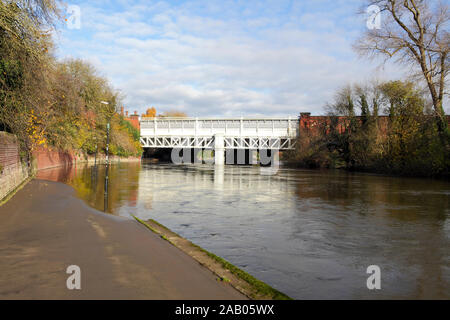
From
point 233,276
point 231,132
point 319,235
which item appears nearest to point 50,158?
point 319,235

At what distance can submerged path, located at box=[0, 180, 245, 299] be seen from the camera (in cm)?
482

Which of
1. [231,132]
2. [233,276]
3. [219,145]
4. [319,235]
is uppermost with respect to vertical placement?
[231,132]

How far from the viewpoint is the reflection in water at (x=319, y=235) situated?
612 centimetres

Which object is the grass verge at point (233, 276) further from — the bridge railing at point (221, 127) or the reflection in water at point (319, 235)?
the bridge railing at point (221, 127)

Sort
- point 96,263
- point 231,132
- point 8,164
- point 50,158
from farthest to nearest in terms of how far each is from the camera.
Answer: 1. point 231,132
2. point 50,158
3. point 8,164
4. point 96,263

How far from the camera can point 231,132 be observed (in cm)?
Result: 6562

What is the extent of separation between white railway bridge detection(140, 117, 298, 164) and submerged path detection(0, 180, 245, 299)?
178ft

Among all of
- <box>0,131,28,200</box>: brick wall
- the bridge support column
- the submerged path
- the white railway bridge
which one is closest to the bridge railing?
the white railway bridge

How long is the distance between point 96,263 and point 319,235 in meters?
5.77

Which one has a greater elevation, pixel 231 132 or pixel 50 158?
pixel 231 132

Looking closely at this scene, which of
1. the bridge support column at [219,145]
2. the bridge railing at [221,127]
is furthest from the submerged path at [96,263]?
the bridge support column at [219,145]

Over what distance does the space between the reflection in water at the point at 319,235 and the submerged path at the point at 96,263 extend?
4.29 feet

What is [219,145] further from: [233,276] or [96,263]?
[233,276]

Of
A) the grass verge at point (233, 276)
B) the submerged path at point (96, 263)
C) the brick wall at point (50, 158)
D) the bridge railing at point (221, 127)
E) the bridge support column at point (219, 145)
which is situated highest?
the bridge railing at point (221, 127)
